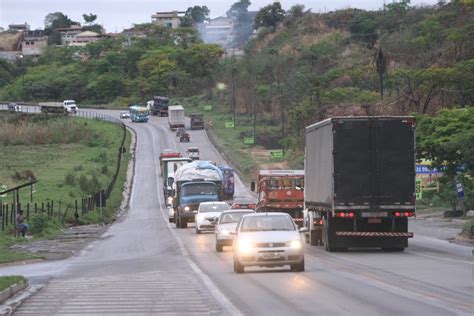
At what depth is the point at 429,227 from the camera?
50.8 metres

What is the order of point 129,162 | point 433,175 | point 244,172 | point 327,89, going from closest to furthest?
point 433,175 < point 244,172 < point 129,162 < point 327,89

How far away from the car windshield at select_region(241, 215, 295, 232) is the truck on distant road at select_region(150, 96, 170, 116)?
5315 inches

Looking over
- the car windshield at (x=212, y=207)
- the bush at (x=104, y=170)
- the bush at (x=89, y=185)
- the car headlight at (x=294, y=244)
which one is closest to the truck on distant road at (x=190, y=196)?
the car windshield at (x=212, y=207)

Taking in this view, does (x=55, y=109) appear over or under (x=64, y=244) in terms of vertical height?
over

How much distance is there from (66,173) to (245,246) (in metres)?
65.1

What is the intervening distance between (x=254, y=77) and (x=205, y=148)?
165 ft

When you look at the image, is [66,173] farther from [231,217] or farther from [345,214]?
[345,214]

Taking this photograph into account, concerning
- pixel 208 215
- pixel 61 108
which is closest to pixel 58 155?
pixel 61 108

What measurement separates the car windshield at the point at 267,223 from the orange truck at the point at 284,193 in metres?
23.2

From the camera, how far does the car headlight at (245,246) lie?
27.7m

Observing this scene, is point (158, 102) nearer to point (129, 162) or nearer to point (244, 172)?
point (129, 162)

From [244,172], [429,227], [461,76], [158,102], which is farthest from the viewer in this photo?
[158,102]

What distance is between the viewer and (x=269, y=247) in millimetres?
27531

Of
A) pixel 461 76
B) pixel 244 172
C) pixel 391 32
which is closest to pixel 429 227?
pixel 461 76
